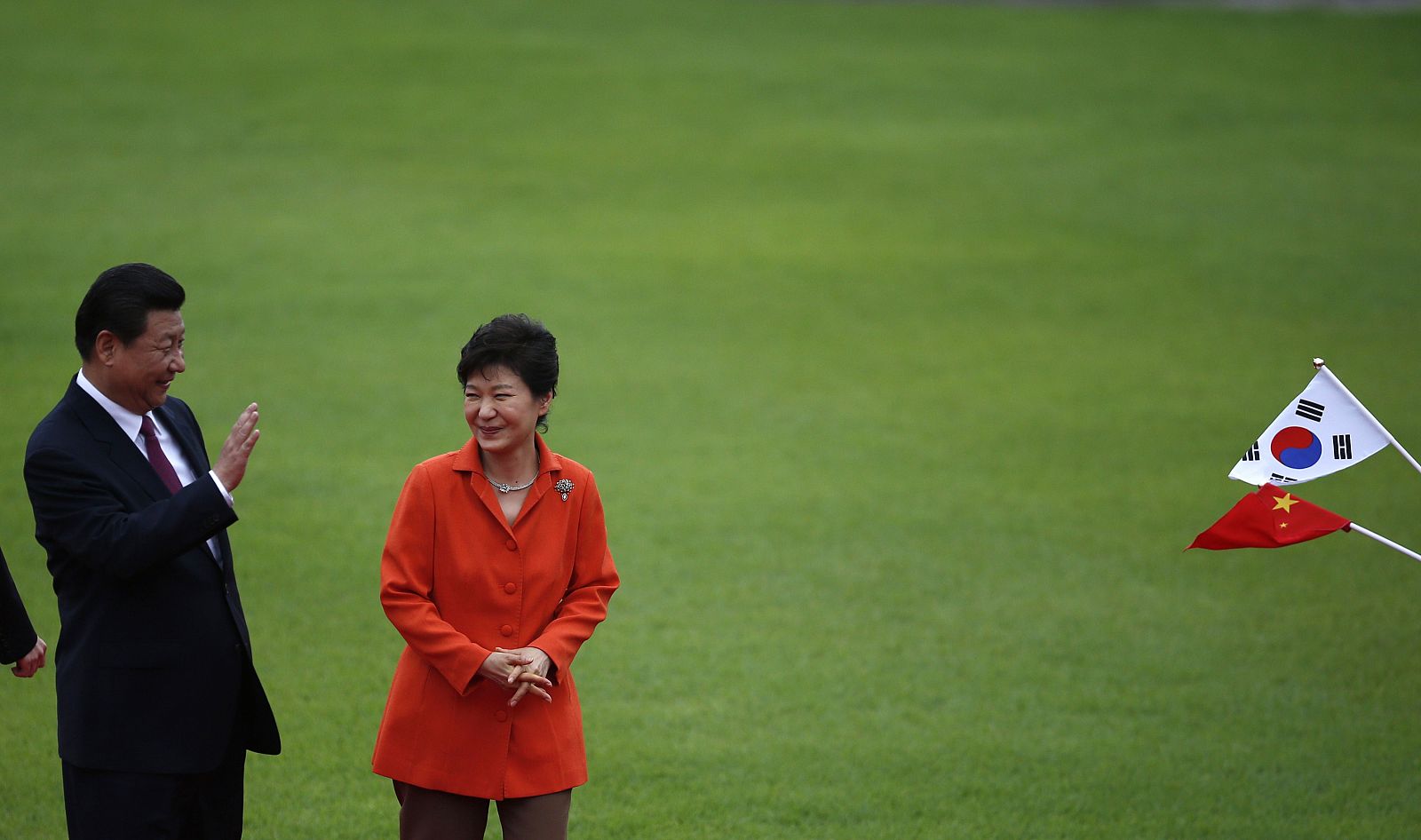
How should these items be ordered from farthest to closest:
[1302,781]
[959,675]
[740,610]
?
[740,610]
[959,675]
[1302,781]

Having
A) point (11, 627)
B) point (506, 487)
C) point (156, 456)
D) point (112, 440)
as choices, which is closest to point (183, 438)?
point (156, 456)

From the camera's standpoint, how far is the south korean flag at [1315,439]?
3.38 metres

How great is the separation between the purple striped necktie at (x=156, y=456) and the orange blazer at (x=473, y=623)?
0.52m

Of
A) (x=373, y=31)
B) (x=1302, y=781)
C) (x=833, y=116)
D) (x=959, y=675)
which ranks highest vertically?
(x=373, y=31)

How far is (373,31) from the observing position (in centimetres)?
1798

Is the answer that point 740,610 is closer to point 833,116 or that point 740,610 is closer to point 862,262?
point 862,262

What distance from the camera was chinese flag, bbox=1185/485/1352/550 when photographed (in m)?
3.35

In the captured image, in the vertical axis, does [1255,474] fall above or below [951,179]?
below

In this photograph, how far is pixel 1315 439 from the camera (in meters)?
3.41

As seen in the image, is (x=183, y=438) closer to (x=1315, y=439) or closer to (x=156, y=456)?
(x=156, y=456)

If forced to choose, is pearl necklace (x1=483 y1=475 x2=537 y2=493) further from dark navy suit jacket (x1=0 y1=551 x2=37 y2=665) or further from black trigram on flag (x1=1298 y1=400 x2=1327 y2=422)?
black trigram on flag (x1=1298 y1=400 x2=1327 y2=422)

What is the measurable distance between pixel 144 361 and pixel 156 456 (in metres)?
0.26

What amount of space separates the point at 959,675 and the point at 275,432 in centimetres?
447

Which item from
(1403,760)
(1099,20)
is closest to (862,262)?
(1403,760)
